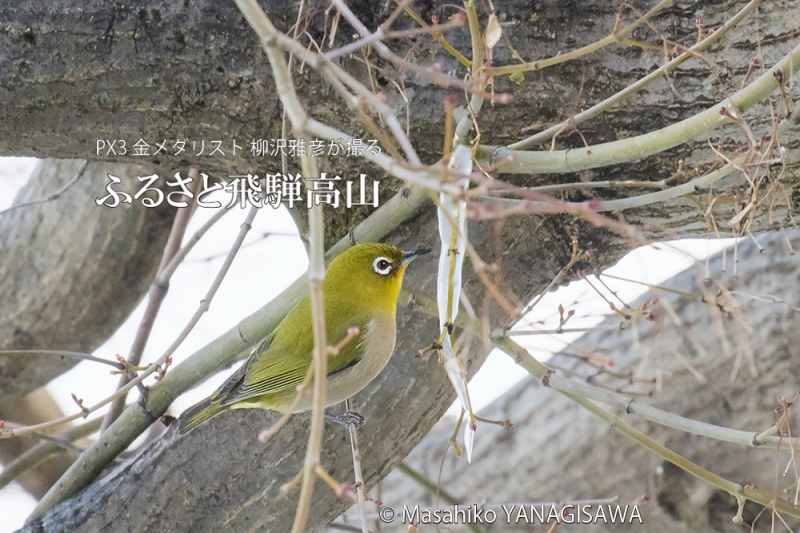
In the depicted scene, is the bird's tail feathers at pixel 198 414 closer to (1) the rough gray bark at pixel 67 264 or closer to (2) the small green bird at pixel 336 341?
(2) the small green bird at pixel 336 341

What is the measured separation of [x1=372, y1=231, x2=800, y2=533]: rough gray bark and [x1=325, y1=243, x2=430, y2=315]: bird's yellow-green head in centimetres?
113

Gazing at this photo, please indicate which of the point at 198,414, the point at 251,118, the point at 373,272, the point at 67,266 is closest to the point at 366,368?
the point at 373,272

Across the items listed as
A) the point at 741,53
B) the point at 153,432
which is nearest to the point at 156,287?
the point at 153,432

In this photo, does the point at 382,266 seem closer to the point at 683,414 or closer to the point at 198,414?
the point at 198,414

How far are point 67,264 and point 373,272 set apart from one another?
6.40 feet

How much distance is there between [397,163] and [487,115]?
4.72ft

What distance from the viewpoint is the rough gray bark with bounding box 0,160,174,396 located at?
14.5 ft

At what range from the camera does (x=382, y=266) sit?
119 inches

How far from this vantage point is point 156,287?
3.52 m

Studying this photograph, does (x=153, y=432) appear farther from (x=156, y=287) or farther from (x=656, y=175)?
(x=656, y=175)

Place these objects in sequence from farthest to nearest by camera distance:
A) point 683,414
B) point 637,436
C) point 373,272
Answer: point 683,414
point 373,272
point 637,436

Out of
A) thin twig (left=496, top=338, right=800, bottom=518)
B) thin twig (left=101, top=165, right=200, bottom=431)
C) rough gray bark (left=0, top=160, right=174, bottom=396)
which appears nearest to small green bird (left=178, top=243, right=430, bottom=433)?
thin twig (left=101, top=165, right=200, bottom=431)

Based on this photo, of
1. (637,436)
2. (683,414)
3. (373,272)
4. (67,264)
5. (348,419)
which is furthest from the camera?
(67,264)

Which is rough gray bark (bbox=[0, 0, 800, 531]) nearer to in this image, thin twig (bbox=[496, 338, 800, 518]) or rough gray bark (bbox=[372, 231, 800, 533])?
thin twig (bbox=[496, 338, 800, 518])
